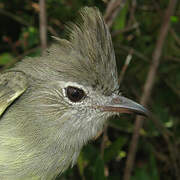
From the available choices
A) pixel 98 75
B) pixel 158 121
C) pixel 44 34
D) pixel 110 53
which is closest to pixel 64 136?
pixel 98 75

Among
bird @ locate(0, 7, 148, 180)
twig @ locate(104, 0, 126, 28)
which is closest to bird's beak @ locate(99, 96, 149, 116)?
bird @ locate(0, 7, 148, 180)

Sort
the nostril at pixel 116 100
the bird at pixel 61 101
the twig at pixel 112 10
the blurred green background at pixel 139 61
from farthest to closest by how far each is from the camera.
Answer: the blurred green background at pixel 139 61 < the twig at pixel 112 10 < the nostril at pixel 116 100 < the bird at pixel 61 101

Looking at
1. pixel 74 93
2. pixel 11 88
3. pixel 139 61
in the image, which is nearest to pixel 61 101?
pixel 74 93

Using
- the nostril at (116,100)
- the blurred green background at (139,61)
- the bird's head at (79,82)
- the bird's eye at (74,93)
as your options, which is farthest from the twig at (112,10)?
the bird's eye at (74,93)

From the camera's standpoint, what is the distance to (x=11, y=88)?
8.55 feet

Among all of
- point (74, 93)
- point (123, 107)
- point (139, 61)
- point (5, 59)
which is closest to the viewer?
point (74, 93)

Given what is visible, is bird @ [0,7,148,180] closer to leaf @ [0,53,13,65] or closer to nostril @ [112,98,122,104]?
nostril @ [112,98,122,104]

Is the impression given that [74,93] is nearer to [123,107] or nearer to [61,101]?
[61,101]

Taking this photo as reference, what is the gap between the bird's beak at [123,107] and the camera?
8.49 ft

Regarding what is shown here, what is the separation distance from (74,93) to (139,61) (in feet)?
5.47

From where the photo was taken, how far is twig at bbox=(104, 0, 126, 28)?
A: 11.3 ft

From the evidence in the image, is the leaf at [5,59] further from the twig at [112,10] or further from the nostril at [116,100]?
the nostril at [116,100]

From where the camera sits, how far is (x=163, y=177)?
4.43 m

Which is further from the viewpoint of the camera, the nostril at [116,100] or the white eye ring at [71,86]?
the nostril at [116,100]
